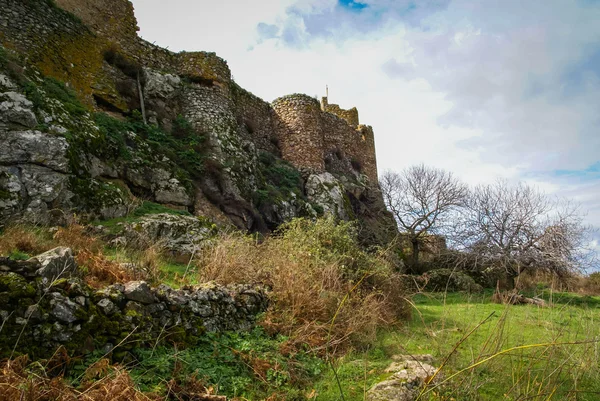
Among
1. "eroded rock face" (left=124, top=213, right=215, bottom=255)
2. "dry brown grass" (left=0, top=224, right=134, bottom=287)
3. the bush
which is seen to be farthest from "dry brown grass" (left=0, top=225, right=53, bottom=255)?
the bush

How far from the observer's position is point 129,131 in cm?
1002

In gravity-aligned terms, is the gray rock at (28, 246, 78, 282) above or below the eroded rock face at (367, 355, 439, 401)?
above

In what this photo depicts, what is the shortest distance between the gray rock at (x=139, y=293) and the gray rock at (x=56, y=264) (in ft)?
2.00

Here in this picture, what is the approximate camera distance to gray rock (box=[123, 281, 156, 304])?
12.7ft

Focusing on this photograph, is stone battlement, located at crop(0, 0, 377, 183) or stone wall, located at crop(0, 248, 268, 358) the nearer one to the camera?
stone wall, located at crop(0, 248, 268, 358)

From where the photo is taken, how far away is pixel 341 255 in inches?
316

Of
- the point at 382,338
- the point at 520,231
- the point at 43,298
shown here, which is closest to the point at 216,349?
the point at 43,298

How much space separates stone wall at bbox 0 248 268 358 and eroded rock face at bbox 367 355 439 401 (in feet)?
6.88

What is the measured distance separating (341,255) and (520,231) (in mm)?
11070

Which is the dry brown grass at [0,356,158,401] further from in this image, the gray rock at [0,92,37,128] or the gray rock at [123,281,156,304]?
the gray rock at [0,92,37,128]

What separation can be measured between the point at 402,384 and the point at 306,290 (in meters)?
2.39

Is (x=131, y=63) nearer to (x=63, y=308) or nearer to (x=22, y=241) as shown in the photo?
(x=22, y=241)

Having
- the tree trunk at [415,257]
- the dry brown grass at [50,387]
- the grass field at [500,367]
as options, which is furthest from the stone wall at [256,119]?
the dry brown grass at [50,387]

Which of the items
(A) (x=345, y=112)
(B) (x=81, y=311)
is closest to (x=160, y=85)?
(B) (x=81, y=311)
